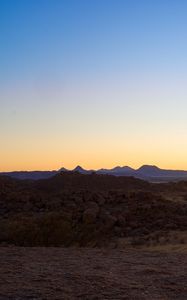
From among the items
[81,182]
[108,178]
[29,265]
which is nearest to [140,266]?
[29,265]

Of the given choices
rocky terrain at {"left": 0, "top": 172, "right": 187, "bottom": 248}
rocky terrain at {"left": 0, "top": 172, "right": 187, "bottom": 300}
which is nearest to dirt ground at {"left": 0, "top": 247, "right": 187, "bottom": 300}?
rocky terrain at {"left": 0, "top": 172, "right": 187, "bottom": 300}

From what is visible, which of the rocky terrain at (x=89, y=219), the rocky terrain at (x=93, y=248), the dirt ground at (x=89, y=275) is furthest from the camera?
the rocky terrain at (x=89, y=219)

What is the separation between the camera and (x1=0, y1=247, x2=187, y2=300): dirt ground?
366 inches

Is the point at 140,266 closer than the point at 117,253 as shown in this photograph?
Yes

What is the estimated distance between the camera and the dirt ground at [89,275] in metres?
9.29

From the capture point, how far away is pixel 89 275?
1080cm

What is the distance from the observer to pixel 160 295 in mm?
9492

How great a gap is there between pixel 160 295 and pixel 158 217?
2101 centimetres

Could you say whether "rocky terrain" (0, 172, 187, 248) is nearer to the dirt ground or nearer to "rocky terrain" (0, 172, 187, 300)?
"rocky terrain" (0, 172, 187, 300)

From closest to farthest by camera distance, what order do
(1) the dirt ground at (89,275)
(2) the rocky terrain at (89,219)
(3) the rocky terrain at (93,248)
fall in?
(1) the dirt ground at (89,275)
(3) the rocky terrain at (93,248)
(2) the rocky terrain at (89,219)

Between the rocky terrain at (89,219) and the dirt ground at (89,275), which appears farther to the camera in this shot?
the rocky terrain at (89,219)

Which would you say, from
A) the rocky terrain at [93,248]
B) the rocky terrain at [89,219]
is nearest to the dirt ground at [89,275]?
the rocky terrain at [93,248]

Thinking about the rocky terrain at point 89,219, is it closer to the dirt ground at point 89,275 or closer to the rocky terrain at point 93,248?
the rocky terrain at point 93,248

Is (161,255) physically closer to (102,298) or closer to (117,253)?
(117,253)
